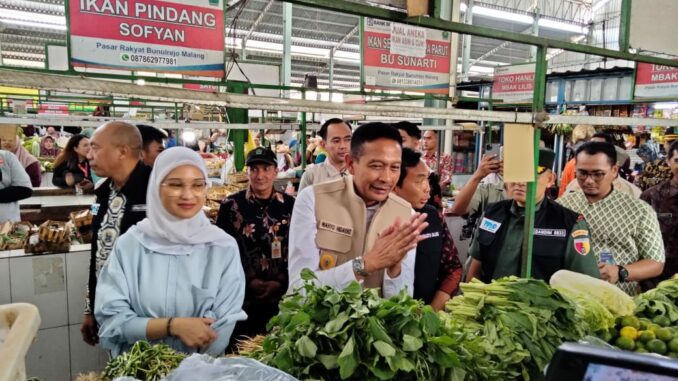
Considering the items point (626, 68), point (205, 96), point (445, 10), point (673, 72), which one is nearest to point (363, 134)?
point (205, 96)

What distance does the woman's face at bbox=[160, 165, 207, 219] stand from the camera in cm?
204

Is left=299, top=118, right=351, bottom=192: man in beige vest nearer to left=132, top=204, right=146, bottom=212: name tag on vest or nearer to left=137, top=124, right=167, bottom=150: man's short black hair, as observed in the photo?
left=137, top=124, right=167, bottom=150: man's short black hair

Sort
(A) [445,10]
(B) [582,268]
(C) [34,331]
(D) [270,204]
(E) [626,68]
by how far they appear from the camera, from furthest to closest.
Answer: (E) [626,68] < (A) [445,10] < (D) [270,204] < (B) [582,268] < (C) [34,331]

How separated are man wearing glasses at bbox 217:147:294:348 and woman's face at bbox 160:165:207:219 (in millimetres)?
1074

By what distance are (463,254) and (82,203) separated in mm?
4593

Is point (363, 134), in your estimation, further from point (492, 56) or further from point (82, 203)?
point (492, 56)

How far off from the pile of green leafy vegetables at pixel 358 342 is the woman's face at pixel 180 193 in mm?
838

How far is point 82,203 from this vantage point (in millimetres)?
5496

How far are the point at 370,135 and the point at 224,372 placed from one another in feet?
4.08

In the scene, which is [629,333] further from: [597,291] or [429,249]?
[429,249]

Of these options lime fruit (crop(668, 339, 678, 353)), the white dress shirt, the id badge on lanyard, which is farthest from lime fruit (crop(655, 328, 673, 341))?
the id badge on lanyard

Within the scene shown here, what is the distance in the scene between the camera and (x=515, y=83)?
6496 millimetres

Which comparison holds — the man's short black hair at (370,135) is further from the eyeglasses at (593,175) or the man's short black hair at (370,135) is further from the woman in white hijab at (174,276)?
the eyeglasses at (593,175)

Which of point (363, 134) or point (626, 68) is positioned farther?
point (626, 68)
